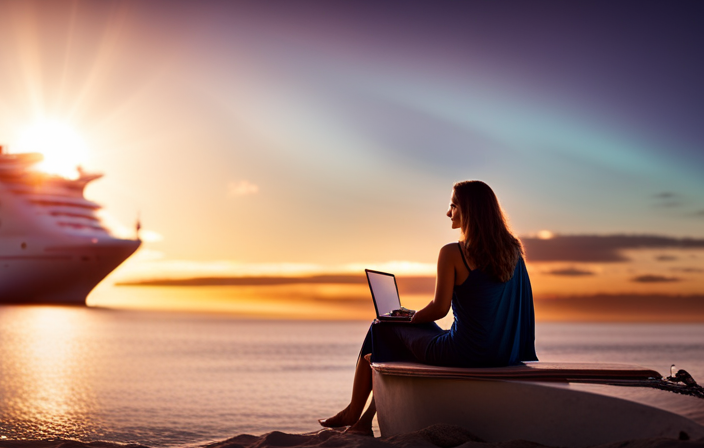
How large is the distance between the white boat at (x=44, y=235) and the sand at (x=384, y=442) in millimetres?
38343

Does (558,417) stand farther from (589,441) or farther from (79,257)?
(79,257)

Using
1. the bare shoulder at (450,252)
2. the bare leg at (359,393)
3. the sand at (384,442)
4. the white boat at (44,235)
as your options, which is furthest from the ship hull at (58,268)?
the bare shoulder at (450,252)

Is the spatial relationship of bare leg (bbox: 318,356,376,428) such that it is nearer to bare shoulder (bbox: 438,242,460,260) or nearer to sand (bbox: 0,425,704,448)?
sand (bbox: 0,425,704,448)

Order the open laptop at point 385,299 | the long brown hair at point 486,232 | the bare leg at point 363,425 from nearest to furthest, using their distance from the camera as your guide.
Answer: the long brown hair at point 486,232 → the open laptop at point 385,299 → the bare leg at point 363,425

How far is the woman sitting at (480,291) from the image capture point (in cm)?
305

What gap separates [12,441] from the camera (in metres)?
3.59

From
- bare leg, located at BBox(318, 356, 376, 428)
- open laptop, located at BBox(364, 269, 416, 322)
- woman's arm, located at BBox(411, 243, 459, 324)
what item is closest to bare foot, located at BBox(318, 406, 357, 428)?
bare leg, located at BBox(318, 356, 376, 428)

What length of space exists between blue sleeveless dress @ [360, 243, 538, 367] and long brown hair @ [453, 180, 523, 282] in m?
0.07

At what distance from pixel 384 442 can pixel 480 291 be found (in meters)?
0.85

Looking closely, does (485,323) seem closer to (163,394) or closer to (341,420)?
(341,420)

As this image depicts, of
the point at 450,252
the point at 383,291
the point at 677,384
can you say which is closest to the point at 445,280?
the point at 450,252

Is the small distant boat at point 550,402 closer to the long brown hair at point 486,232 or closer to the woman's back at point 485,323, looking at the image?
the woman's back at point 485,323

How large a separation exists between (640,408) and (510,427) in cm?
59

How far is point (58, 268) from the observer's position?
3972 centimetres
